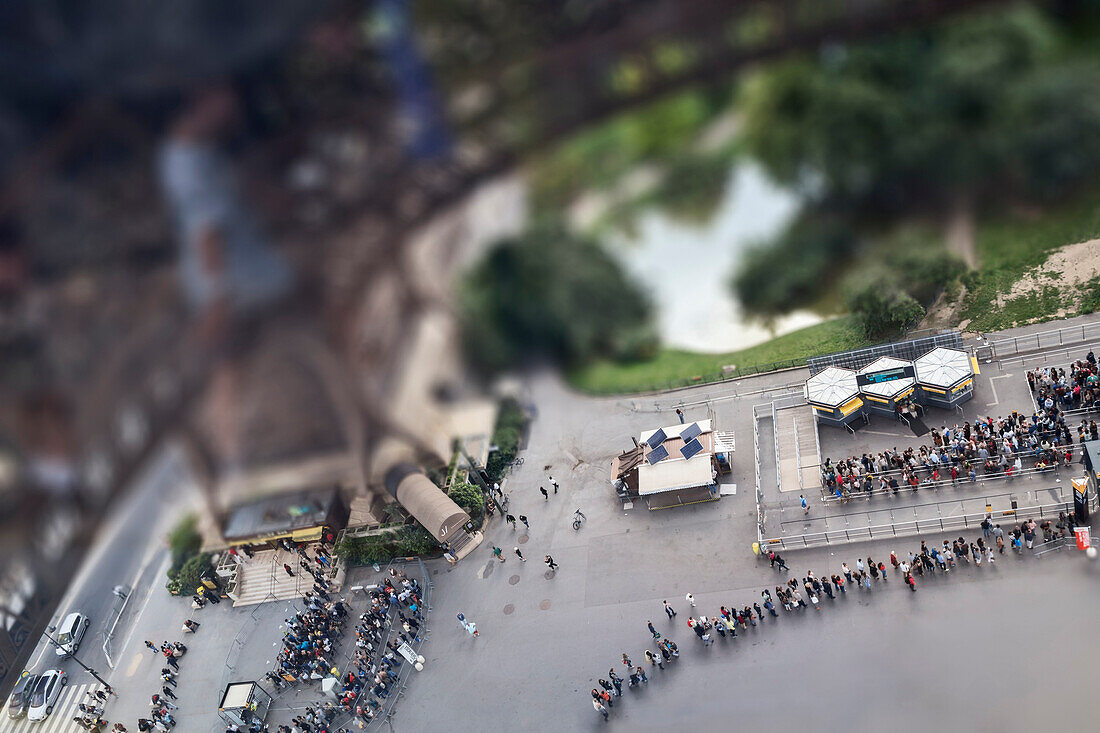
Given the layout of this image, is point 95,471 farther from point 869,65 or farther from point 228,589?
point 228,589

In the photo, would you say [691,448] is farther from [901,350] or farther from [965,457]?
[965,457]

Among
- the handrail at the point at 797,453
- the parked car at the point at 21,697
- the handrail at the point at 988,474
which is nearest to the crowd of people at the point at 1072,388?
the handrail at the point at 988,474

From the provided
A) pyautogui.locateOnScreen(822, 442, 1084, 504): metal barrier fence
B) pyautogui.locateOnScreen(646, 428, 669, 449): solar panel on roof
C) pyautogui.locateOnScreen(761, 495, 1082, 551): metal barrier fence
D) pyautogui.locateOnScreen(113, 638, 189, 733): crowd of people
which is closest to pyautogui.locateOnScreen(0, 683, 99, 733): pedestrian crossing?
pyautogui.locateOnScreen(113, 638, 189, 733): crowd of people

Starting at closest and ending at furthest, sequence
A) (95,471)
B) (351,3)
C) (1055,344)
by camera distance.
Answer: (351,3) → (95,471) → (1055,344)

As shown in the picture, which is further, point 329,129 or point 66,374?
point 66,374

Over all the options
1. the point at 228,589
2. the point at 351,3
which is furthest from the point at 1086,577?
the point at 228,589
